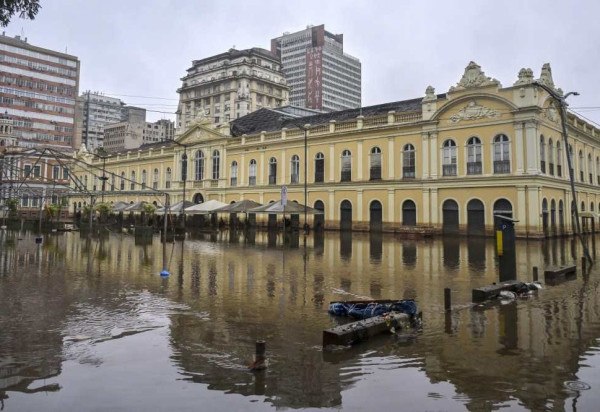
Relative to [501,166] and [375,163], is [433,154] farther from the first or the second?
[375,163]

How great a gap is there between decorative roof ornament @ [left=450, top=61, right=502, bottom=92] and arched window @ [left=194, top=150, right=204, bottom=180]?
31.1 m

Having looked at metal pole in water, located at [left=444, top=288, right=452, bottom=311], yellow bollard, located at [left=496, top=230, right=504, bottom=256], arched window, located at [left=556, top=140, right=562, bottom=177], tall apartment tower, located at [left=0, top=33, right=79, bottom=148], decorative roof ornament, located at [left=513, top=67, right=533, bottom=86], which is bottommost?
metal pole in water, located at [left=444, top=288, right=452, bottom=311]

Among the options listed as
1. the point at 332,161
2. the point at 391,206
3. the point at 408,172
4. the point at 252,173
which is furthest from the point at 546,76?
the point at 252,173

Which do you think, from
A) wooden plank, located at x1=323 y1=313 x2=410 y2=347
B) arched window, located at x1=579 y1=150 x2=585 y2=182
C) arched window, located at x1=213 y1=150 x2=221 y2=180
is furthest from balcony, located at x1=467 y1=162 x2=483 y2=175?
arched window, located at x1=213 y1=150 x2=221 y2=180

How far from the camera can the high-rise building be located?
131 meters

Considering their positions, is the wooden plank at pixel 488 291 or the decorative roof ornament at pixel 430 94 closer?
the wooden plank at pixel 488 291

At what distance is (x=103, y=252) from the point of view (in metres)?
22.3

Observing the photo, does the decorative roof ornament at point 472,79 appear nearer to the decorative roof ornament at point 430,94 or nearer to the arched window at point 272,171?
the decorative roof ornament at point 430,94

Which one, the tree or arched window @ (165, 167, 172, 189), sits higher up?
arched window @ (165, 167, 172, 189)

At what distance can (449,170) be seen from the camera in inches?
1406

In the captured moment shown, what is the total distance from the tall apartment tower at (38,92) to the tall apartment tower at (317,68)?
216 feet

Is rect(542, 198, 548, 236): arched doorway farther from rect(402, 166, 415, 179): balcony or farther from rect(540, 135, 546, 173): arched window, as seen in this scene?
rect(402, 166, 415, 179): balcony

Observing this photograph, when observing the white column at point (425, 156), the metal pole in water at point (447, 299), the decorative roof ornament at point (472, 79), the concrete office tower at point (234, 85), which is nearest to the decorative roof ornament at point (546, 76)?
the decorative roof ornament at point (472, 79)

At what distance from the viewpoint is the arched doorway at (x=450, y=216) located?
3506 centimetres
